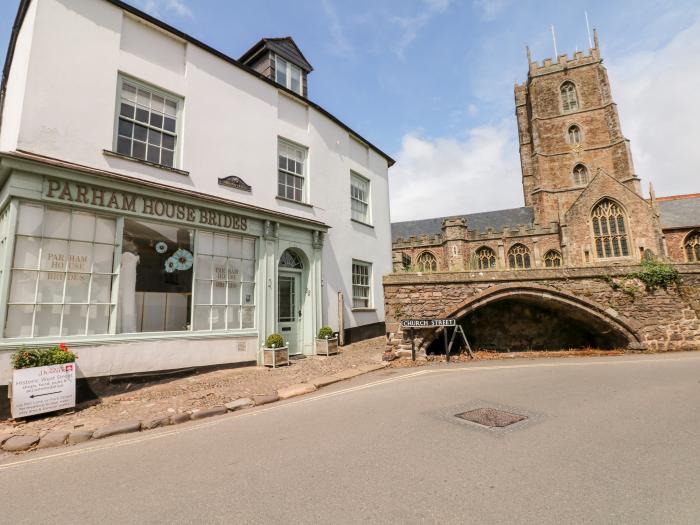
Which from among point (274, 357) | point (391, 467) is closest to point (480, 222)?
point (274, 357)

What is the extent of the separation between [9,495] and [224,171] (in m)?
7.97

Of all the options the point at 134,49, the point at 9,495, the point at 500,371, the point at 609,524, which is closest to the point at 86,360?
the point at 9,495

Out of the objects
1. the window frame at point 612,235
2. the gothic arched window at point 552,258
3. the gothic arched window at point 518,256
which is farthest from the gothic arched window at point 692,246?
the gothic arched window at point 518,256

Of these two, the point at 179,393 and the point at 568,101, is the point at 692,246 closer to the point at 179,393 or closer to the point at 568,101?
the point at 568,101

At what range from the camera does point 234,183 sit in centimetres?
977

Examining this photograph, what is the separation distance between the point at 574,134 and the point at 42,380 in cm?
5089

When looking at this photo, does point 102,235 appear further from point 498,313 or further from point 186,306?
point 498,313

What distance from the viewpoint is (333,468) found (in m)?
3.51

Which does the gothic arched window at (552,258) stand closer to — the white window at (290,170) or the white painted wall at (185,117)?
the white painted wall at (185,117)

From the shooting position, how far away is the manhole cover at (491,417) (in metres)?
4.70

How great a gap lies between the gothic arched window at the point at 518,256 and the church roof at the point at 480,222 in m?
3.30

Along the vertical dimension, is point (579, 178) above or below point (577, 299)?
above

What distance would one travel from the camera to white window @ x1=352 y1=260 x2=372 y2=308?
542 inches

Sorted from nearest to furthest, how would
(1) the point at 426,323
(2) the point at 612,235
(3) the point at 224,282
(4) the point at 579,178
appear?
(3) the point at 224,282
(1) the point at 426,323
(2) the point at 612,235
(4) the point at 579,178
